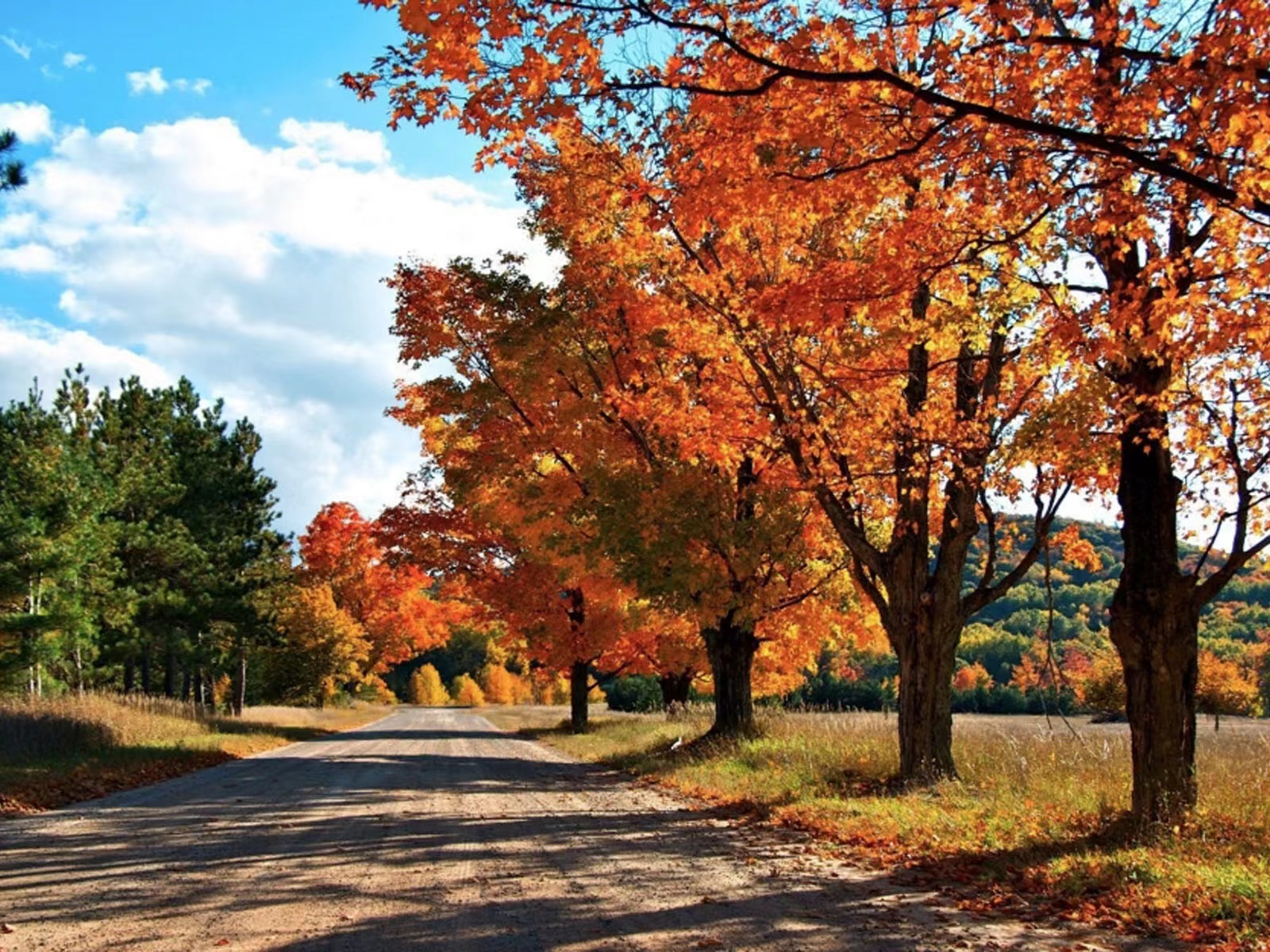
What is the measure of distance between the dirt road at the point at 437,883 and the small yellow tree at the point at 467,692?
Answer: 105m

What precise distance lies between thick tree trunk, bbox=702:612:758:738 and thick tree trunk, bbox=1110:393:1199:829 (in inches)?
450

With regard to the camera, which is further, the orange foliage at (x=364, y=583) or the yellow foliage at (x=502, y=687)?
the yellow foliage at (x=502, y=687)

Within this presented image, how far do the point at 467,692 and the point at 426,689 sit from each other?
5.12 meters

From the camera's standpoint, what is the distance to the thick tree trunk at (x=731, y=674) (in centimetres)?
2055

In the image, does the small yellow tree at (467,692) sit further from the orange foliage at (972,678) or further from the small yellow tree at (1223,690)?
the small yellow tree at (1223,690)

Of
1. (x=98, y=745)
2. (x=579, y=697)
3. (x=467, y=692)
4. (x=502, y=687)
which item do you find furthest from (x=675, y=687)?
(x=467, y=692)

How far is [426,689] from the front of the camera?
4759 inches

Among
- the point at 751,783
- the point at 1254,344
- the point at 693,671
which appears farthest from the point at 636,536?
the point at 693,671

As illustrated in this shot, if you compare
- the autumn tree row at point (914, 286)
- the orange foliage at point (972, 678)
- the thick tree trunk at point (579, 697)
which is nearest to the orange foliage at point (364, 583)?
the thick tree trunk at point (579, 697)

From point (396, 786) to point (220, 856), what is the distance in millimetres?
6856

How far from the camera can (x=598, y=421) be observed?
19.0m

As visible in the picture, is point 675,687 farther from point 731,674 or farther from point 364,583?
point 364,583

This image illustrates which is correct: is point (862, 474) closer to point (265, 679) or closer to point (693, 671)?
point (693, 671)

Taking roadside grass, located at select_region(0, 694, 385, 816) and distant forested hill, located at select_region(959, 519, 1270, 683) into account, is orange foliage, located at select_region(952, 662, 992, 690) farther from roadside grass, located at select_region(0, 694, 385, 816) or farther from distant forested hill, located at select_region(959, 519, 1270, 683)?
roadside grass, located at select_region(0, 694, 385, 816)
